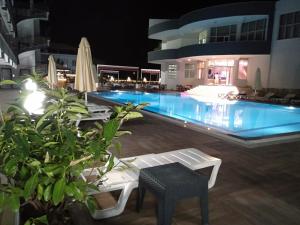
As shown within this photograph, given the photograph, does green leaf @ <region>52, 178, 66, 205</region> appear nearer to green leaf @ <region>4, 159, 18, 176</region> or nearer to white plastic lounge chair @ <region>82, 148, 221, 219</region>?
green leaf @ <region>4, 159, 18, 176</region>

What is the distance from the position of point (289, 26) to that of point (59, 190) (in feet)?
68.6

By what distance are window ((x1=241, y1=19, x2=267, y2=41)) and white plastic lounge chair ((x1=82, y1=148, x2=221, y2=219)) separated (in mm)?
19991

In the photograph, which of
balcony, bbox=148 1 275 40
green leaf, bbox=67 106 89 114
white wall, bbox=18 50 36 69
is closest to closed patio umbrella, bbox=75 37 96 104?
green leaf, bbox=67 106 89 114

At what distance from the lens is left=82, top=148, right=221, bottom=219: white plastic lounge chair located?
255 cm

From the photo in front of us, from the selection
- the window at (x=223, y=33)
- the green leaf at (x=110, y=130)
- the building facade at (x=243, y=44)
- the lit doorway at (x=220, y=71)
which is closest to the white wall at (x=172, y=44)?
the building facade at (x=243, y=44)

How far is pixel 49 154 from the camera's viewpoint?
1444 mm

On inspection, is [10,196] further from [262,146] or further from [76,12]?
[76,12]

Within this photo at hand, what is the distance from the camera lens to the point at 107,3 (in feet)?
175

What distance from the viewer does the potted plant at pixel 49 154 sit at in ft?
4.14

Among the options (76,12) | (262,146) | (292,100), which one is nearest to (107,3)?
(76,12)

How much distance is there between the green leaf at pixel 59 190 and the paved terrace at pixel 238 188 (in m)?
1.23

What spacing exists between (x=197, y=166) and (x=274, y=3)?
65.2 feet

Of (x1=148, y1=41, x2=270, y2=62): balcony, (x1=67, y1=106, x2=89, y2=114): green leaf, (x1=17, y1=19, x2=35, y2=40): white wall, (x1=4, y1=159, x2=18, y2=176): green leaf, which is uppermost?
(x1=17, y1=19, x2=35, y2=40): white wall

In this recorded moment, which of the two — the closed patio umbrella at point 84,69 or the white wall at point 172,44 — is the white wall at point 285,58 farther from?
the closed patio umbrella at point 84,69
